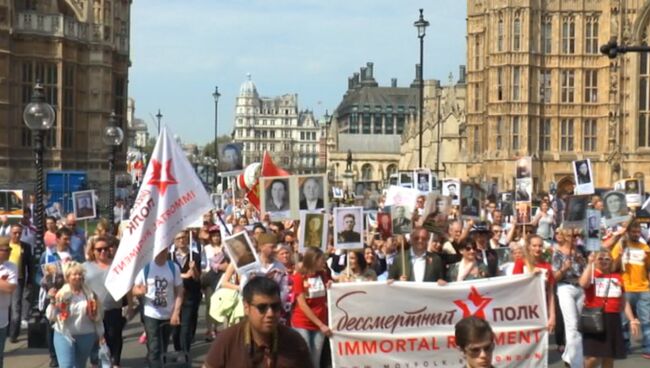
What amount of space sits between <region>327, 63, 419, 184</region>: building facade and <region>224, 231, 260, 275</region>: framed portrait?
140962mm

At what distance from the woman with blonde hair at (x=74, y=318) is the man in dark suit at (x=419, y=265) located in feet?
9.41

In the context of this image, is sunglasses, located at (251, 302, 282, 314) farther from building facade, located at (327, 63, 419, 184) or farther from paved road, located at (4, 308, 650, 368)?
building facade, located at (327, 63, 419, 184)

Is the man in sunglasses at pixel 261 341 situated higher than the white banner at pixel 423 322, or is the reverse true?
the man in sunglasses at pixel 261 341

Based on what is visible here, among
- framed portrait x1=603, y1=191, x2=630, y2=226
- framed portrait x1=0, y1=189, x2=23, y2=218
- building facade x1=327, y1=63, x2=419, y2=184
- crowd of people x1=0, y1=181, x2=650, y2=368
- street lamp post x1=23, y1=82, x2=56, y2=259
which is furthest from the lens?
building facade x1=327, y1=63, x2=419, y2=184

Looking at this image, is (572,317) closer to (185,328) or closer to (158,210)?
(185,328)

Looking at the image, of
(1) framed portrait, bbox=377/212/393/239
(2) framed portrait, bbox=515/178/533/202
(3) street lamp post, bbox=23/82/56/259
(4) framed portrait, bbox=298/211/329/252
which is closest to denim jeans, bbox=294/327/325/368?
(4) framed portrait, bbox=298/211/329/252

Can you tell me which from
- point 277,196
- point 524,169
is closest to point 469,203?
point 524,169

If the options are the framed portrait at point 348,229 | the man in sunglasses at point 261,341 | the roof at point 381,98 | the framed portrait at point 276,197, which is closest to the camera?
the man in sunglasses at point 261,341

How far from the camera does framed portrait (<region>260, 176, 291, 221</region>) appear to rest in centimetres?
1756

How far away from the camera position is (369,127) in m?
176

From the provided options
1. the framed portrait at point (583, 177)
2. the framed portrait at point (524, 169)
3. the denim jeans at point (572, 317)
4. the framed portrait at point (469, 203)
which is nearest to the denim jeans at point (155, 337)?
the denim jeans at point (572, 317)

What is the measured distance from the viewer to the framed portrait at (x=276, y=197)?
691 inches

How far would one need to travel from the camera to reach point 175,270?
12.2m

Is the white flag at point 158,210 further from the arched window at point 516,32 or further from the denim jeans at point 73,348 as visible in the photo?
the arched window at point 516,32
